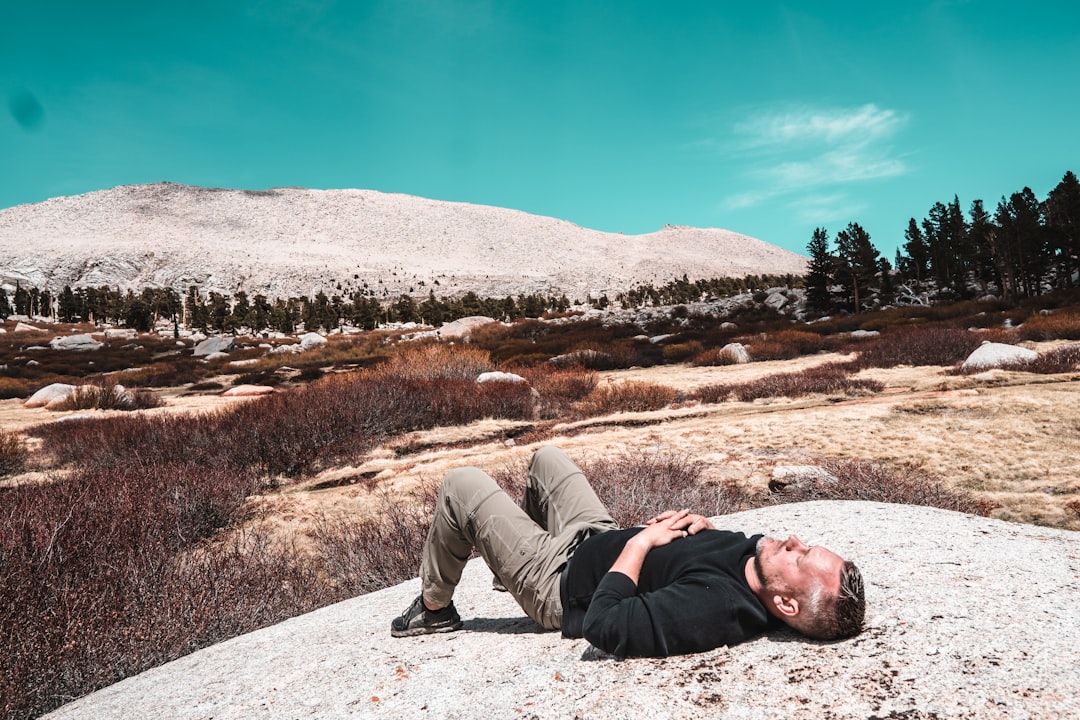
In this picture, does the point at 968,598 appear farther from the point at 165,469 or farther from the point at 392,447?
the point at 392,447

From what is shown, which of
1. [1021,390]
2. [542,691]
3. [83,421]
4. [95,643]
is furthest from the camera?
[83,421]

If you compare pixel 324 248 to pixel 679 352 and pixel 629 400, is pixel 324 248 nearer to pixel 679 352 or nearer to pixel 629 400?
pixel 679 352

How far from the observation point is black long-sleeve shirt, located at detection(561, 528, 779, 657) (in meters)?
1.88

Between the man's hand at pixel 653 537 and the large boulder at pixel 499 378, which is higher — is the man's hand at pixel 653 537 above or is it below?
above

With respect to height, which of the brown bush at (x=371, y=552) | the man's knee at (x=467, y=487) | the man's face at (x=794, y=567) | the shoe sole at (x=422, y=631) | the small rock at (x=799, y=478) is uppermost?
the man's knee at (x=467, y=487)

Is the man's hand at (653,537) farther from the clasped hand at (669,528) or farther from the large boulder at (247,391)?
the large boulder at (247,391)

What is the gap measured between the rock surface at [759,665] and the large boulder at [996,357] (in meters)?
10.5

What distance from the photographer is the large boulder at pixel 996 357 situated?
11.1m

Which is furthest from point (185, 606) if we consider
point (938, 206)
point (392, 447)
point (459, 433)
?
point (938, 206)

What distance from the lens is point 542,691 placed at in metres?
1.84

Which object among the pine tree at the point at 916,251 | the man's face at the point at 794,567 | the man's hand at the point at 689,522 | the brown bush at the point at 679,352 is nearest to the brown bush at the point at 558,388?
the brown bush at the point at 679,352

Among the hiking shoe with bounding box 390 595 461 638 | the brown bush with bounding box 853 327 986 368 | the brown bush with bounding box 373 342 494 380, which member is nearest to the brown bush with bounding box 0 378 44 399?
the brown bush with bounding box 373 342 494 380

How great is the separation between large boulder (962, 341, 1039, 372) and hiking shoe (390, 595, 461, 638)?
12579mm

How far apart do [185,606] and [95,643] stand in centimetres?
50
